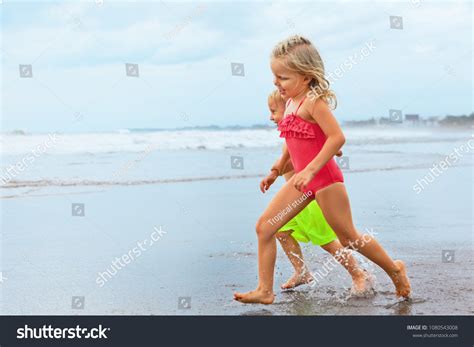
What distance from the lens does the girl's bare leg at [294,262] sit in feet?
14.9

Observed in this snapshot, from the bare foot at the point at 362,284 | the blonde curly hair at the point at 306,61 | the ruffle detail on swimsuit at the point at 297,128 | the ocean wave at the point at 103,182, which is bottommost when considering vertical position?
the bare foot at the point at 362,284

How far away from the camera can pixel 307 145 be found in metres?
3.92

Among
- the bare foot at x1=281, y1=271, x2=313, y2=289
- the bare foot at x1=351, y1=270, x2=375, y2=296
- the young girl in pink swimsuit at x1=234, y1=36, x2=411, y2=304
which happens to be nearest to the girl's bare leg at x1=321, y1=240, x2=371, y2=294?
the bare foot at x1=351, y1=270, x2=375, y2=296

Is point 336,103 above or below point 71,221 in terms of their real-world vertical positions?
above

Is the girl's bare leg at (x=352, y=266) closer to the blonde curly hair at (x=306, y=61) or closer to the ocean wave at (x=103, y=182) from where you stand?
the blonde curly hair at (x=306, y=61)

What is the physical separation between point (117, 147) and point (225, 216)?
10088mm

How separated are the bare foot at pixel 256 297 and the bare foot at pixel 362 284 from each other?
2.15 feet

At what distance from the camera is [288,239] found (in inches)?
183

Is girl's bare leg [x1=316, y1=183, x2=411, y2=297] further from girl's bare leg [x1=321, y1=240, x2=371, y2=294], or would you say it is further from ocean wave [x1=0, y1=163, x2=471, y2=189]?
ocean wave [x1=0, y1=163, x2=471, y2=189]

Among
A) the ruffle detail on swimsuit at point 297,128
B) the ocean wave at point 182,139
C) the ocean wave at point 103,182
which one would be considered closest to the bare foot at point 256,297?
the ruffle detail on swimsuit at point 297,128

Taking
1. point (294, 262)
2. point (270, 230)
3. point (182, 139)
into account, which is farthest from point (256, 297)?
point (182, 139)

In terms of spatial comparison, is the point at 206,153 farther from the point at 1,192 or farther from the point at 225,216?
the point at 225,216

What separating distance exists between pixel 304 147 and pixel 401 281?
101 centimetres

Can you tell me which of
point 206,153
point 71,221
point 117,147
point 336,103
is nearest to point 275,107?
point 336,103
